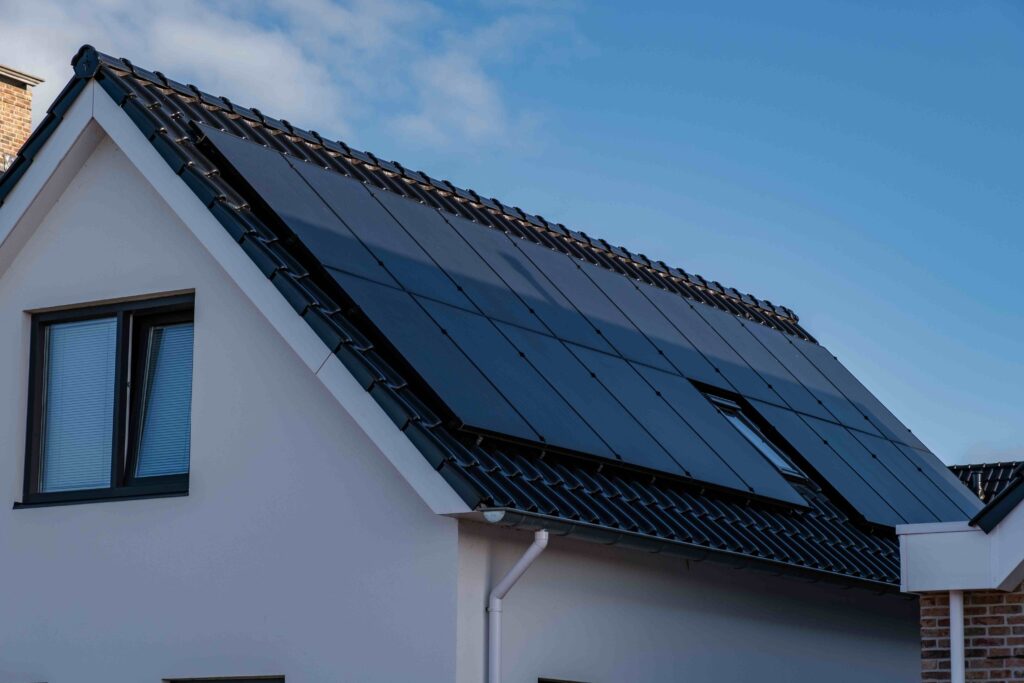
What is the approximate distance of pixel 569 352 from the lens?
13758mm

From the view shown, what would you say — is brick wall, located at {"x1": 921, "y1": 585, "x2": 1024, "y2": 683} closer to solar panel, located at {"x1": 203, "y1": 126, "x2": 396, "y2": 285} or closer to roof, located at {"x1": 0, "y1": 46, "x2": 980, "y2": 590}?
roof, located at {"x1": 0, "y1": 46, "x2": 980, "y2": 590}

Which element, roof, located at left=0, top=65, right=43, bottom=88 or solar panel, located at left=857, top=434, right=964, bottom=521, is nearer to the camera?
solar panel, located at left=857, top=434, right=964, bottom=521

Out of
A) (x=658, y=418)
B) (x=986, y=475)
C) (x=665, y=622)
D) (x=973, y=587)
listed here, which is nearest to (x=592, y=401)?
(x=658, y=418)

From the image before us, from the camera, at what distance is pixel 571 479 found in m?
11.8

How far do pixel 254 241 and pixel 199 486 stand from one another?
67.2 inches

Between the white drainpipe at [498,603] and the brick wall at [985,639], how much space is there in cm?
266

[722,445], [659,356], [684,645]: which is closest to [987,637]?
[684,645]

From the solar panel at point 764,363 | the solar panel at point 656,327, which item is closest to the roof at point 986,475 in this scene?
the solar panel at point 764,363

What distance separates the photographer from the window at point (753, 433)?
15414 millimetres

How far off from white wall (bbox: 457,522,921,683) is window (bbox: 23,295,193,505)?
247 centimetres

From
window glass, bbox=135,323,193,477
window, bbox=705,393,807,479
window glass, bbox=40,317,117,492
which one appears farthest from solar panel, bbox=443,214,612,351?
window glass, bbox=40,317,117,492

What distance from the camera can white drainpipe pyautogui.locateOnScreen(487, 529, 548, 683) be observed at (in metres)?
10.7

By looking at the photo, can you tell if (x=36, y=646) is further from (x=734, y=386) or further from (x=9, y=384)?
(x=734, y=386)

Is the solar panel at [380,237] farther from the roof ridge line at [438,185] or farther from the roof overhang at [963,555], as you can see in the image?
the roof overhang at [963,555]
